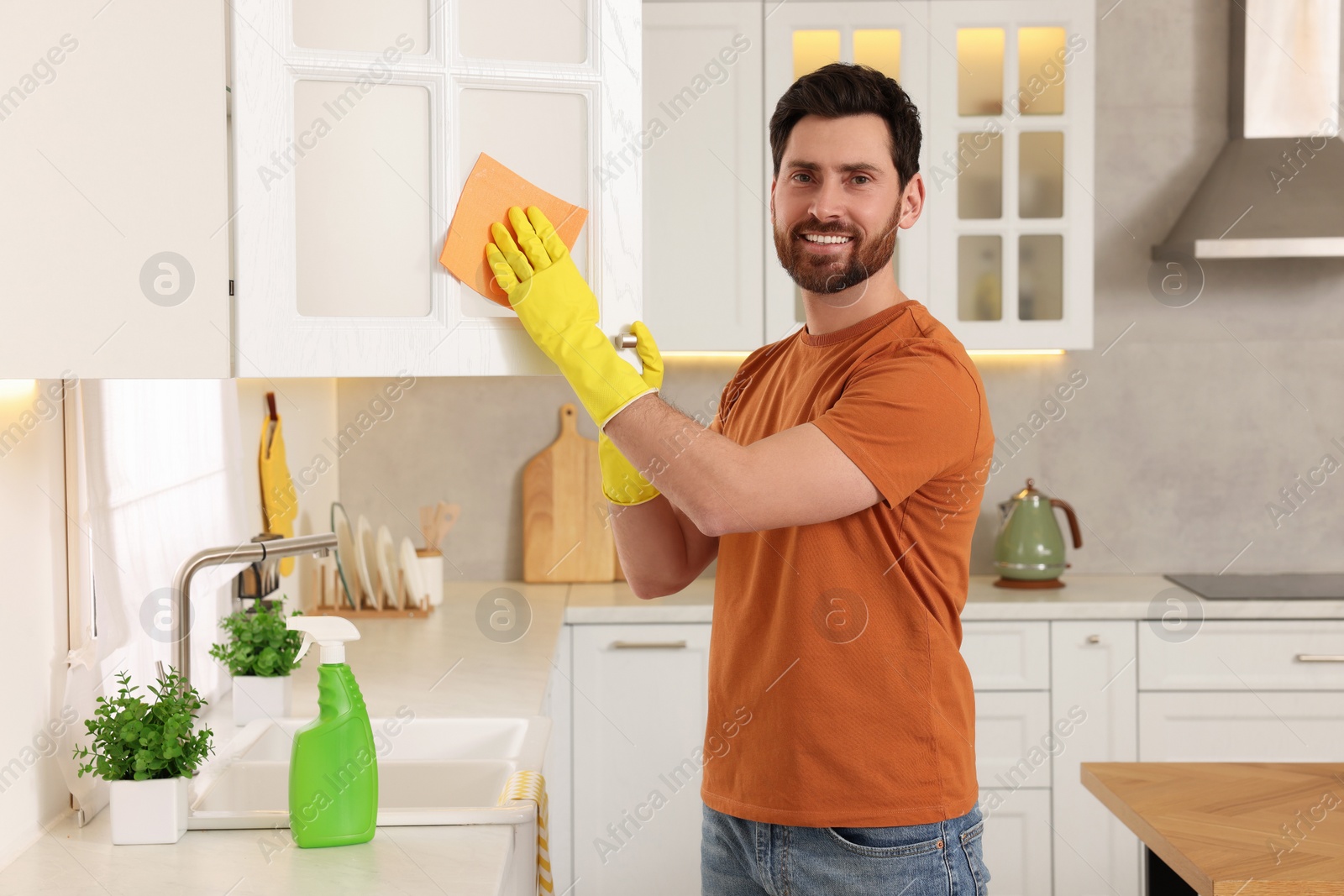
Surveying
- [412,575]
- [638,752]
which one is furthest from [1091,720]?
[412,575]

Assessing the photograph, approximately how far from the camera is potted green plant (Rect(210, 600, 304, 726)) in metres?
1.73

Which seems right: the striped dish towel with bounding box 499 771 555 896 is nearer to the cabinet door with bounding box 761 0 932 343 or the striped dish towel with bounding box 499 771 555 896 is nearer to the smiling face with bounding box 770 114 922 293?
the smiling face with bounding box 770 114 922 293

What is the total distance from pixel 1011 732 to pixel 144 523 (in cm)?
193

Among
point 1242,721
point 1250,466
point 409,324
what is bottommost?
point 1242,721

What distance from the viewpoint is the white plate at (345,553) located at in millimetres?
2736

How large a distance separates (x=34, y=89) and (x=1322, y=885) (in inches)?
55.7

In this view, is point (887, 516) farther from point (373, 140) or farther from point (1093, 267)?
point (1093, 267)

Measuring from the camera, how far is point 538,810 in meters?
1.32

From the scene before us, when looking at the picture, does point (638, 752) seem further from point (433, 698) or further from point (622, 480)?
point (622, 480)

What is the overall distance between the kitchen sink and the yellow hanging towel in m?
0.64

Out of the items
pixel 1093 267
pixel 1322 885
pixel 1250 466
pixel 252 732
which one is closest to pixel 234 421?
pixel 252 732

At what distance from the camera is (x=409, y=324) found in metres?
1.09

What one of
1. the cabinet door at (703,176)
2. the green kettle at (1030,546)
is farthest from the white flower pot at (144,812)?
the green kettle at (1030,546)

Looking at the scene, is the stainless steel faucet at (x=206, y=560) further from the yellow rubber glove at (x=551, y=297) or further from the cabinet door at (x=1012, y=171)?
the cabinet door at (x=1012, y=171)
